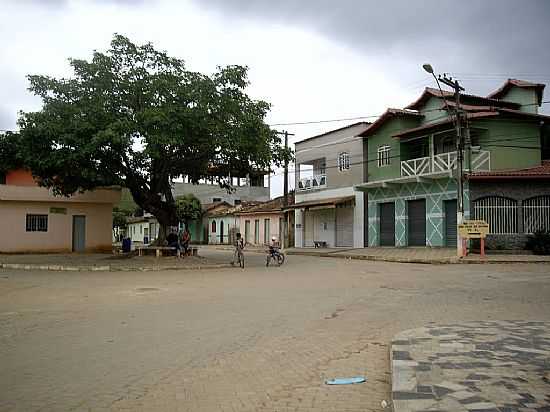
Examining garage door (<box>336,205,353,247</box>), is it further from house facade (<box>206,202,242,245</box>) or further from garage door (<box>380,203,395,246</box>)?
house facade (<box>206,202,242,245</box>)

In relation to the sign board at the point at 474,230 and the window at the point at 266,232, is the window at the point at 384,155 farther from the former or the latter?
the window at the point at 266,232

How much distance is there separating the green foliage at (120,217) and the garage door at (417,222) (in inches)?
1824

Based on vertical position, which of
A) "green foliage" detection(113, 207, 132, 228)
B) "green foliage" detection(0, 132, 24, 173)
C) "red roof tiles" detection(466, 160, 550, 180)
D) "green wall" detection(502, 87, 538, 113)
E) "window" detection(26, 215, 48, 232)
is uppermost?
"green wall" detection(502, 87, 538, 113)

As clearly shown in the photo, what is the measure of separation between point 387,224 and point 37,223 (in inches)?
820

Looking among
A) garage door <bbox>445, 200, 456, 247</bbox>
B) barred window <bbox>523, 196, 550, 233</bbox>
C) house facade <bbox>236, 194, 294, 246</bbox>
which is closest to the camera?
barred window <bbox>523, 196, 550, 233</bbox>

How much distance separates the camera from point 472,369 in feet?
18.9

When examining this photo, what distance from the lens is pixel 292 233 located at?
1714 inches

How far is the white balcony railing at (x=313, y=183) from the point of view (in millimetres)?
39531

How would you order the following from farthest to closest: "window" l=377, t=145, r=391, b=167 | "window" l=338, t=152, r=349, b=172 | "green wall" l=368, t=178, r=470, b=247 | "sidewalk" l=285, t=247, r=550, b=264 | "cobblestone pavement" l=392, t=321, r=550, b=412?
1. "window" l=338, t=152, r=349, b=172
2. "window" l=377, t=145, r=391, b=167
3. "green wall" l=368, t=178, r=470, b=247
4. "sidewalk" l=285, t=247, r=550, b=264
5. "cobblestone pavement" l=392, t=321, r=550, b=412

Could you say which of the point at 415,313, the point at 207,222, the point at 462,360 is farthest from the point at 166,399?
the point at 207,222

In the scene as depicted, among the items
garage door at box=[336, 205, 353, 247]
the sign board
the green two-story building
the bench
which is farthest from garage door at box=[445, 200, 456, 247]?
the bench

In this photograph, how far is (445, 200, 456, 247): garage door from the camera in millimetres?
28969

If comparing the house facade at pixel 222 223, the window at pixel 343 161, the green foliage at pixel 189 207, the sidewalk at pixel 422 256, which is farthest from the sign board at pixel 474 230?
the green foliage at pixel 189 207

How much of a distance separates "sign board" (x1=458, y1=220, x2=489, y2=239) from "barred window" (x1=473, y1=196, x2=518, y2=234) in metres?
3.73
